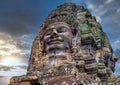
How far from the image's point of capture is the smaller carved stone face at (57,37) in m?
21.5

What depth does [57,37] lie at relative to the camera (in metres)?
21.7

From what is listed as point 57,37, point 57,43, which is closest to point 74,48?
point 57,43

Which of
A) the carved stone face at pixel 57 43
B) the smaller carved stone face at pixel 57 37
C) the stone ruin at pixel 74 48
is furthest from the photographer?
the smaller carved stone face at pixel 57 37

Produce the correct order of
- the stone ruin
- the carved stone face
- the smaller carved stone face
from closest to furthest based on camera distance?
the stone ruin < the carved stone face < the smaller carved stone face

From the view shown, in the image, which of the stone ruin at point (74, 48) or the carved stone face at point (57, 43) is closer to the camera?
the stone ruin at point (74, 48)

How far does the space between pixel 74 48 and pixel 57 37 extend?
5.60 ft

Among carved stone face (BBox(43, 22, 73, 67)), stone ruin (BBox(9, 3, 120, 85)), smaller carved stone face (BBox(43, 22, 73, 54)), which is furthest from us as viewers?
smaller carved stone face (BBox(43, 22, 73, 54))

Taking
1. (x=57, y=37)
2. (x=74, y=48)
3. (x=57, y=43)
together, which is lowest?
(x=74, y=48)

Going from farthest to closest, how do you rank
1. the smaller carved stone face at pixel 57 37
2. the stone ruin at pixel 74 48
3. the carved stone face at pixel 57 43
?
the smaller carved stone face at pixel 57 37 → the carved stone face at pixel 57 43 → the stone ruin at pixel 74 48

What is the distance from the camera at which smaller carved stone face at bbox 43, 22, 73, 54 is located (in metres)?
21.5

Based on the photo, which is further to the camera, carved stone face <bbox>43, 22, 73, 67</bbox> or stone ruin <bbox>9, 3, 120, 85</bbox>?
carved stone face <bbox>43, 22, 73, 67</bbox>

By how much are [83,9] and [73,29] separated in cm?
324

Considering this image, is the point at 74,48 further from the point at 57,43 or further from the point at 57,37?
the point at 57,37

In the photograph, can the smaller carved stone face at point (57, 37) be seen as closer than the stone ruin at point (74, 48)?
No
